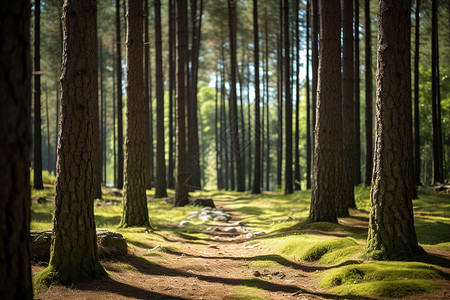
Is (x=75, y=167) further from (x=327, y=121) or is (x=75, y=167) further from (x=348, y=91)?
(x=348, y=91)

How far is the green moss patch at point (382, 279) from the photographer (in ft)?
15.0

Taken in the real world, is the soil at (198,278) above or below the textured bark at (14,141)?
below

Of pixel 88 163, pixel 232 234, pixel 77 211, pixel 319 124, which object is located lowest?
pixel 232 234

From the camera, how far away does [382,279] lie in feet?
16.5

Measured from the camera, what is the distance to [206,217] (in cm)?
1342

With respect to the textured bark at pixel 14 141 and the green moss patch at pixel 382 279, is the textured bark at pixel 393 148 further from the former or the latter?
the textured bark at pixel 14 141

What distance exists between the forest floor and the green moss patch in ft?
0.39

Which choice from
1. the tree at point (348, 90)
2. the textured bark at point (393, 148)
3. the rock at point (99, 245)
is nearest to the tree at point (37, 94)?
the rock at point (99, 245)

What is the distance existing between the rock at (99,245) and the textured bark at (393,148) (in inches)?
166

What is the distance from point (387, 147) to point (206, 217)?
859 centimetres

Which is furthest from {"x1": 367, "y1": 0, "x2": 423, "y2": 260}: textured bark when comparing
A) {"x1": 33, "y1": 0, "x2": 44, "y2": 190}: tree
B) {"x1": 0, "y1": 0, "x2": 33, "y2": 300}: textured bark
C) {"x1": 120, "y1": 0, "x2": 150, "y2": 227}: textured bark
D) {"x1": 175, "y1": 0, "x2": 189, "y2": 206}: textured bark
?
{"x1": 33, "y1": 0, "x2": 44, "y2": 190}: tree

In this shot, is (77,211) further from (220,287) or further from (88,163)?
(220,287)

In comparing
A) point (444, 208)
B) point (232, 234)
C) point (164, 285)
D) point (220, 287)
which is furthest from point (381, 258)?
point (444, 208)

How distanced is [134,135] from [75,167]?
4763 millimetres
